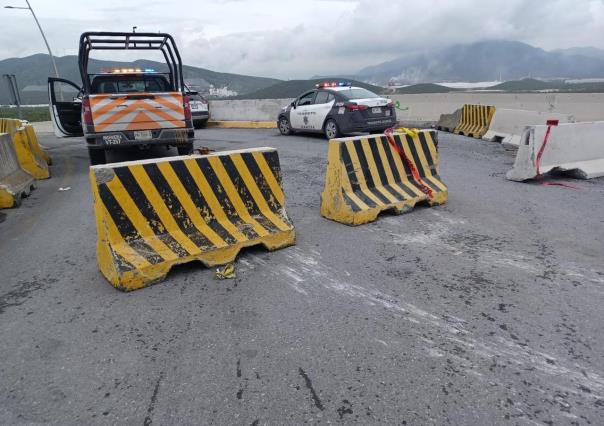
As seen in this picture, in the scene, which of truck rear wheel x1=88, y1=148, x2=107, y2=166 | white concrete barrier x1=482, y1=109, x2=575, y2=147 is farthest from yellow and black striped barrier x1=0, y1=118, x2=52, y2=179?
white concrete barrier x1=482, y1=109, x2=575, y2=147

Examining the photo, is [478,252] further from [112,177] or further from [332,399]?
[112,177]

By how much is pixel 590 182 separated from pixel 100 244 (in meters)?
7.68

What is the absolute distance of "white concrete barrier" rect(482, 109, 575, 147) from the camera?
36.5 feet

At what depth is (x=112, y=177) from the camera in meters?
3.76

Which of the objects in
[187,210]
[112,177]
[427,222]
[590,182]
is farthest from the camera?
[590,182]

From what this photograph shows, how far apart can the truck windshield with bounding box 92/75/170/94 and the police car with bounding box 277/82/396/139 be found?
4.48 metres

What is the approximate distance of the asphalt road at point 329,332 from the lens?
7.64 feet

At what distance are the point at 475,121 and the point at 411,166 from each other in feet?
29.3

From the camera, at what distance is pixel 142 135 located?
8180 mm

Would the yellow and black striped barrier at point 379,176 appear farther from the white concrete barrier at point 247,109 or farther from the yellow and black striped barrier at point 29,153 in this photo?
the white concrete barrier at point 247,109

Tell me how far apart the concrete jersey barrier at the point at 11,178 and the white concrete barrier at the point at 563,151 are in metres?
8.27

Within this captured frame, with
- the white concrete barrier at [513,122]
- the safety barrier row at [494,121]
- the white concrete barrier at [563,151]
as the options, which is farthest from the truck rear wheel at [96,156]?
the white concrete barrier at [513,122]

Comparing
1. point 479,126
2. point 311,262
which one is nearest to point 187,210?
point 311,262

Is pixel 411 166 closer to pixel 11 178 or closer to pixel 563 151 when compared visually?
pixel 563 151
